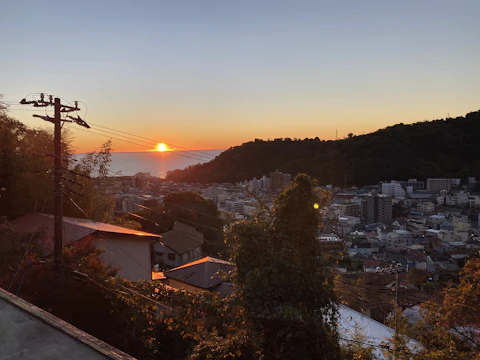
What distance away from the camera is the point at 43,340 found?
167cm

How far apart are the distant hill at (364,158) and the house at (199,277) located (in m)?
49.2

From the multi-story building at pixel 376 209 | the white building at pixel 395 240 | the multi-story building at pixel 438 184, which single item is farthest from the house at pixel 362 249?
the multi-story building at pixel 438 184

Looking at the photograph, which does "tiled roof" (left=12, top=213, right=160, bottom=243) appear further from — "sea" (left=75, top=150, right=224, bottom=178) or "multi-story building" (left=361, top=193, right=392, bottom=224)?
"multi-story building" (left=361, top=193, right=392, bottom=224)

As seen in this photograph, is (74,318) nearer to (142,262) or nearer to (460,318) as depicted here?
(142,262)

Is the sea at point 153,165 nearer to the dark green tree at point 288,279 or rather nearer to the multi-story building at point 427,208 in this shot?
the dark green tree at point 288,279

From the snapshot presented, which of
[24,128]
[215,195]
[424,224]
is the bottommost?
[424,224]

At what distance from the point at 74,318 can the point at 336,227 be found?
114 feet

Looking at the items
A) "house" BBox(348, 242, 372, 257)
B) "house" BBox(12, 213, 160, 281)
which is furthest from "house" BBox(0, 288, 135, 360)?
"house" BBox(348, 242, 372, 257)

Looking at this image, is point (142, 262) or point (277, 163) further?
point (277, 163)

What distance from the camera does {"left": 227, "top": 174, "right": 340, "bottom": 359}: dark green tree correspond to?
14.3ft

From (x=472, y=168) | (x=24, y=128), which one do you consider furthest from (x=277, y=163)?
(x=24, y=128)

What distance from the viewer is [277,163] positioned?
208ft

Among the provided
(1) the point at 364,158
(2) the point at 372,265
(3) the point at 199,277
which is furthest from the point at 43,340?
(1) the point at 364,158

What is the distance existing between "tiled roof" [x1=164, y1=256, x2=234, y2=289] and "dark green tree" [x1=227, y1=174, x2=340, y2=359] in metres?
4.88
